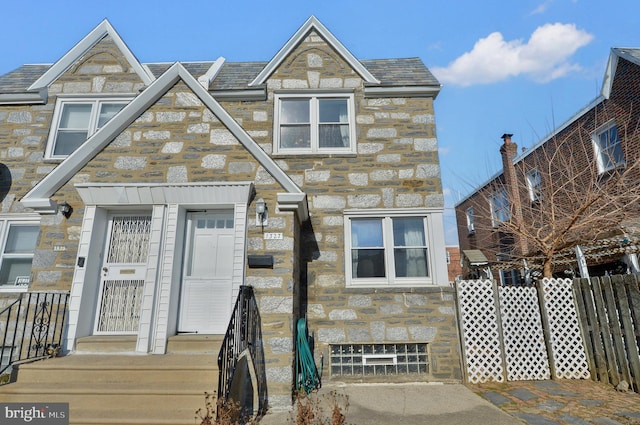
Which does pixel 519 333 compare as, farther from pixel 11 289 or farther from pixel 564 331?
pixel 11 289

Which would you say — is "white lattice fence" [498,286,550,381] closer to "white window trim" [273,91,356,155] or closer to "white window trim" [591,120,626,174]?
"white window trim" [273,91,356,155]

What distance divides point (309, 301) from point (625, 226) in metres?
7.91

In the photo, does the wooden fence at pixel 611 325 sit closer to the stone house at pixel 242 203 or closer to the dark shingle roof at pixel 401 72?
the stone house at pixel 242 203

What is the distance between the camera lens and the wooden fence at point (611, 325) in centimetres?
523

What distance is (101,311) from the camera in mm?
5461

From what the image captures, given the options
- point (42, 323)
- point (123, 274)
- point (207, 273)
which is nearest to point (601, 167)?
point (207, 273)

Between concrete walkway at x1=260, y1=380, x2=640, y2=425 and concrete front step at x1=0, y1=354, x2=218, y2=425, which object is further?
concrete walkway at x1=260, y1=380, x2=640, y2=425

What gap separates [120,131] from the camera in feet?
19.4

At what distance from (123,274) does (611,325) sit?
28.1 ft

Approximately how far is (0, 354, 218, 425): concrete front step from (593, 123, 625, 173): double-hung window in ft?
41.9

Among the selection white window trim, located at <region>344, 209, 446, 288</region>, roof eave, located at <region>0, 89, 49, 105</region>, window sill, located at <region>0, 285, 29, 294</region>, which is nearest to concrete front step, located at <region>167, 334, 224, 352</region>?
white window trim, located at <region>344, 209, 446, 288</region>

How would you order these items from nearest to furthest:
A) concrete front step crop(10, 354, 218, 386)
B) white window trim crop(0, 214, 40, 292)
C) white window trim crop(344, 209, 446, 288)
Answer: concrete front step crop(10, 354, 218, 386) → white window trim crop(344, 209, 446, 288) → white window trim crop(0, 214, 40, 292)

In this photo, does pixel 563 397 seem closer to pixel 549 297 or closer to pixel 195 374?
pixel 549 297

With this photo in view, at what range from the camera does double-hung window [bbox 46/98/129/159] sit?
7551 millimetres
